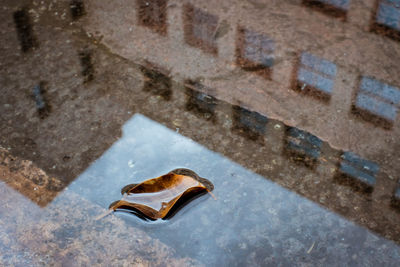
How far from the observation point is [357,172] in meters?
1.96

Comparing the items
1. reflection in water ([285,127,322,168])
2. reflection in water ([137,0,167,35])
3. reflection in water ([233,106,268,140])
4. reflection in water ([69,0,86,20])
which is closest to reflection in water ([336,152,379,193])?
reflection in water ([285,127,322,168])

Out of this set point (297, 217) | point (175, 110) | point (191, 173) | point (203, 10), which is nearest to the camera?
point (297, 217)

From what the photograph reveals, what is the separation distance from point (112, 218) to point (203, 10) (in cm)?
154

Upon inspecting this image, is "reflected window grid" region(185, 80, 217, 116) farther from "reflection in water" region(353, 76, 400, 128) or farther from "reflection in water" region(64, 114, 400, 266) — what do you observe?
"reflection in water" region(353, 76, 400, 128)

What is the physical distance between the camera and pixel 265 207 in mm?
1852

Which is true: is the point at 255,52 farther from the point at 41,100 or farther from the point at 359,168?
the point at 41,100

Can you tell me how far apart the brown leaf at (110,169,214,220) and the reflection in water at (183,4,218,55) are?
0.94 metres

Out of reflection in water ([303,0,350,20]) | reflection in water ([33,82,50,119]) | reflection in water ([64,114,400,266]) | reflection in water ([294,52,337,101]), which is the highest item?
reflection in water ([303,0,350,20])

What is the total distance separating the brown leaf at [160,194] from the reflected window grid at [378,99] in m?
0.92

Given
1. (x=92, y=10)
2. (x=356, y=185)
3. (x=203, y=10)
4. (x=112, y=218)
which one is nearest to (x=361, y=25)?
(x=203, y=10)

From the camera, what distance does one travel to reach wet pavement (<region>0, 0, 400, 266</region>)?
176cm

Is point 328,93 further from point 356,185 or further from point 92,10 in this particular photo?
point 92,10

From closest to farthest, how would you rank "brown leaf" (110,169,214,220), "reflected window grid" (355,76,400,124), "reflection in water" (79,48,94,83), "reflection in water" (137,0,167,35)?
"brown leaf" (110,169,214,220)
"reflected window grid" (355,76,400,124)
"reflection in water" (79,48,94,83)
"reflection in water" (137,0,167,35)

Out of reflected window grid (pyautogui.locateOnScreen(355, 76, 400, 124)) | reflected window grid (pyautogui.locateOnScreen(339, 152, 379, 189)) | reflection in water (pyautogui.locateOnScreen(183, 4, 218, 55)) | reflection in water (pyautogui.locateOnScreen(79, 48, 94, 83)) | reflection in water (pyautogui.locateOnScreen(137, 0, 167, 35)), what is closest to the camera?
reflected window grid (pyautogui.locateOnScreen(339, 152, 379, 189))
